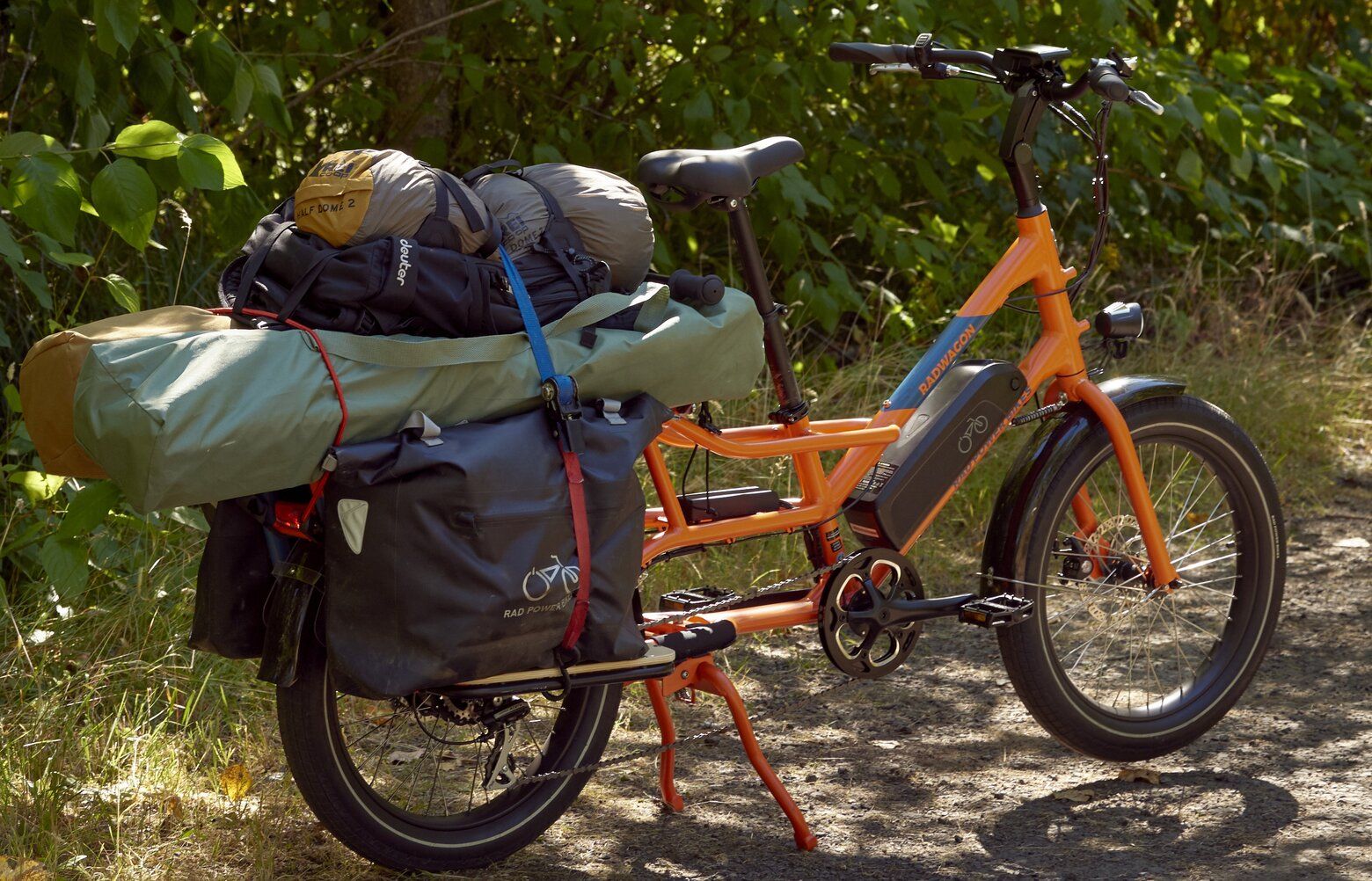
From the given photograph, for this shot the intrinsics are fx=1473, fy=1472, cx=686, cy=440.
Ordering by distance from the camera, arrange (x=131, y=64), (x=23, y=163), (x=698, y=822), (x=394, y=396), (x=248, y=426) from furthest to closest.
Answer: (x=131, y=64) → (x=698, y=822) → (x=23, y=163) → (x=394, y=396) → (x=248, y=426)

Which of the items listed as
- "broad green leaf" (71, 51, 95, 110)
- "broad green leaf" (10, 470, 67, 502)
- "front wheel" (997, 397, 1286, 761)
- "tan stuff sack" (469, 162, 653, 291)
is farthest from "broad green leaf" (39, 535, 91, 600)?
"front wheel" (997, 397, 1286, 761)

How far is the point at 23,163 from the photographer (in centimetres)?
283

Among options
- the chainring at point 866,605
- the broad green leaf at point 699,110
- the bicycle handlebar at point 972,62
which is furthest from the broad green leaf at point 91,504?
the broad green leaf at point 699,110

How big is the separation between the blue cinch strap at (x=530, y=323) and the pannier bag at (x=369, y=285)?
0.06ft

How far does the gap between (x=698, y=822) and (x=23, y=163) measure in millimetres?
1907

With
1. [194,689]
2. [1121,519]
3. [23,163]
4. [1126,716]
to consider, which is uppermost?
[23,163]

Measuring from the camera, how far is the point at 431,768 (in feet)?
10.6

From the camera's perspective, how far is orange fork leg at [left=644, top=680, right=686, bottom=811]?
3057 millimetres

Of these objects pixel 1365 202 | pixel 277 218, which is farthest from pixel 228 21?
pixel 1365 202

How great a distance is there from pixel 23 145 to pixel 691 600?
159cm

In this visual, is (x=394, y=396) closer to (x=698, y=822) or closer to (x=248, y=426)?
(x=248, y=426)

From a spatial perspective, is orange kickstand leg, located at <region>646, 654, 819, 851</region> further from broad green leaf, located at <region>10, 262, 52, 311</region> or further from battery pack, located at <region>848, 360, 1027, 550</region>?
broad green leaf, located at <region>10, 262, 52, 311</region>

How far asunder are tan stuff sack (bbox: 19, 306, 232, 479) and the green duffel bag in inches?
1.6

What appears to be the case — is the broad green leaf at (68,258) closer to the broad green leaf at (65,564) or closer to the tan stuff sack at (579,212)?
the broad green leaf at (65,564)
